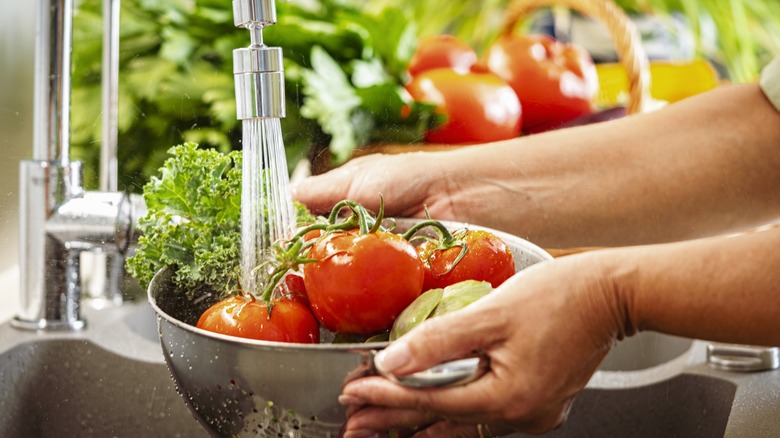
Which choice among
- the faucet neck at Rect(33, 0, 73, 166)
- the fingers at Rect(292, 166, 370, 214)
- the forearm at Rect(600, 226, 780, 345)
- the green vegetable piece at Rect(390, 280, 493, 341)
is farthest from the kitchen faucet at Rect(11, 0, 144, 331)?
the forearm at Rect(600, 226, 780, 345)

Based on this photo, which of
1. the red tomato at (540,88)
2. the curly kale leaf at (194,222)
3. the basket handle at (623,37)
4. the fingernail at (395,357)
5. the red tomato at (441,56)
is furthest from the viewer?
the basket handle at (623,37)

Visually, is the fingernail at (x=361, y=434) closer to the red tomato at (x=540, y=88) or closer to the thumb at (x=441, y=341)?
the thumb at (x=441, y=341)

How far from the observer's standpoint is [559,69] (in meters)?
0.83

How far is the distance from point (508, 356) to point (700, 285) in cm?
12

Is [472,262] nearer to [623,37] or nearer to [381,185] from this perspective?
[381,185]

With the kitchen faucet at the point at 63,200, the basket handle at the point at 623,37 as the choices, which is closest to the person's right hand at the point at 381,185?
the kitchen faucet at the point at 63,200

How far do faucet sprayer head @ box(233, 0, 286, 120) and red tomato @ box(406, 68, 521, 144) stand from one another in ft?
0.48

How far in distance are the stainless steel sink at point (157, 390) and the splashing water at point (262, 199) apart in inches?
3.0

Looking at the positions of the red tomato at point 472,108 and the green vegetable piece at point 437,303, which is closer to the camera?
the green vegetable piece at point 437,303

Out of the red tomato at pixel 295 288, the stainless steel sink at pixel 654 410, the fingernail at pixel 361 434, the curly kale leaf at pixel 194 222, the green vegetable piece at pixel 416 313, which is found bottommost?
the stainless steel sink at pixel 654 410

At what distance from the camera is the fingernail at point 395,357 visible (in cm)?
43

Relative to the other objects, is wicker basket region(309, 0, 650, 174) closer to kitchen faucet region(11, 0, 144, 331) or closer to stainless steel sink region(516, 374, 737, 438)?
kitchen faucet region(11, 0, 144, 331)

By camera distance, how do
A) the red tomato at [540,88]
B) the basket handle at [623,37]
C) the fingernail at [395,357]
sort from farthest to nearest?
1. the basket handle at [623,37]
2. the red tomato at [540,88]
3. the fingernail at [395,357]

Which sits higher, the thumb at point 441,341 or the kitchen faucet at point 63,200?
the kitchen faucet at point 63,200
